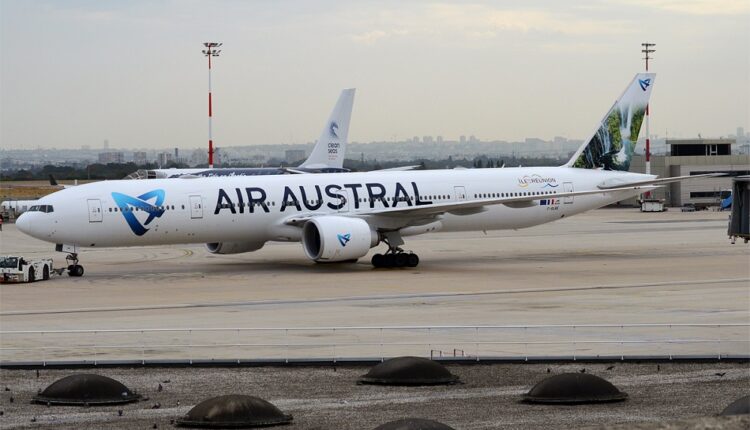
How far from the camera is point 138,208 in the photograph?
158 ft

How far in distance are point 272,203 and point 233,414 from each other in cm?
3039

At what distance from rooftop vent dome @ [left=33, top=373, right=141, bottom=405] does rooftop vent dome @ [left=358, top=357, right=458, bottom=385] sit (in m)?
4.68

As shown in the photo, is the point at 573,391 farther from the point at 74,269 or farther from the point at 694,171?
the point at 694,171

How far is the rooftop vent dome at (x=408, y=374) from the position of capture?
2462 centimetres

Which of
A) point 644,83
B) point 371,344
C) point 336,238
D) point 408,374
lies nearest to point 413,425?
point 408,374

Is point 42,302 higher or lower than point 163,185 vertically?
lower

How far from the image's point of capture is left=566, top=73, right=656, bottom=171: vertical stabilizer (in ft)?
194

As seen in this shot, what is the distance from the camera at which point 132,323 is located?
1361 inches

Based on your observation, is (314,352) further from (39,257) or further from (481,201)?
(39,257)

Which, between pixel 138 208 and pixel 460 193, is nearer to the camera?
pixel 138 208

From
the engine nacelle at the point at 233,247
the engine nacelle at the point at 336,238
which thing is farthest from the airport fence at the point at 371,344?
the engine nacelle at the point at 233,247

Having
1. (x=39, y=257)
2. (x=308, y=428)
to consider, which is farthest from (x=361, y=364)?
(x=39, y=257)

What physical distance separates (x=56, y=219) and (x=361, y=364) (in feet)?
78.9

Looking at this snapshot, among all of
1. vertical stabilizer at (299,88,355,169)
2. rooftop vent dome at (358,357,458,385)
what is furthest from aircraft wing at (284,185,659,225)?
vertical stabilizer at (299,88,355,169)
